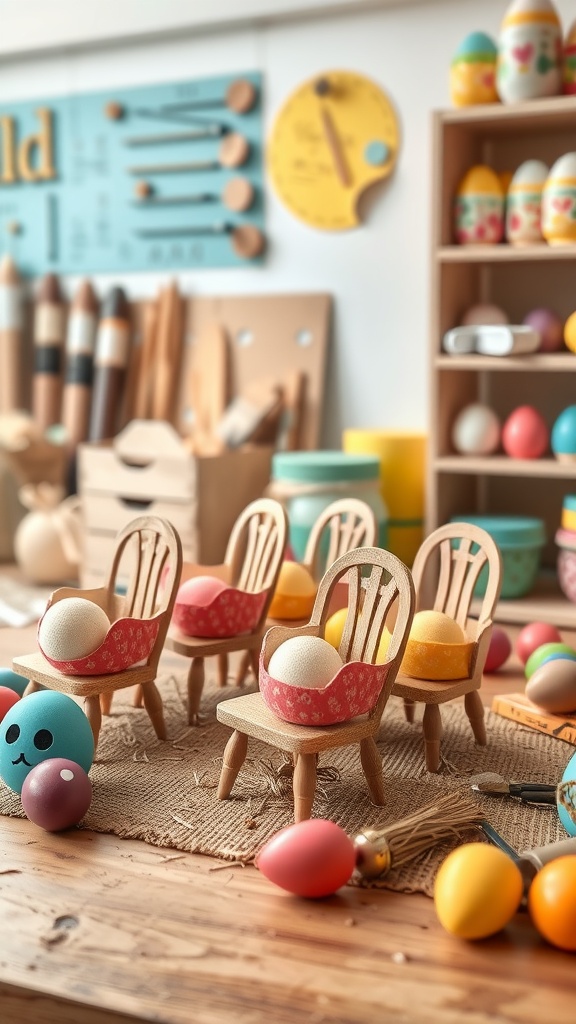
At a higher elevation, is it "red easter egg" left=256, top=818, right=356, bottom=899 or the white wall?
the white wall

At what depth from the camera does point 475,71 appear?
139 inches

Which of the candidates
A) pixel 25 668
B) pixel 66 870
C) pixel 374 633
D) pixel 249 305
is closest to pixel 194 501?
pixel 249 305

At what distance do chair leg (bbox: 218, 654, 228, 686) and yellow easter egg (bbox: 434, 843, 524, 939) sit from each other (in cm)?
131

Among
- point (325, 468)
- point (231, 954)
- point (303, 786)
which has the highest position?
point (325, 468)

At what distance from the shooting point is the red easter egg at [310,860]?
1.81m

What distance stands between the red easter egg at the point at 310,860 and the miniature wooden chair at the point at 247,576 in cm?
83

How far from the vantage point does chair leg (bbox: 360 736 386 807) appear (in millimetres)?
2145

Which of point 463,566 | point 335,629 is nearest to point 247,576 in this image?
point 335,629

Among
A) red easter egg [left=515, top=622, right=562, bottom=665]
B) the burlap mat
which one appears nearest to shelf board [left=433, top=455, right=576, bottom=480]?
red easter egg [left=515, top=622, right=562, bottom=665]

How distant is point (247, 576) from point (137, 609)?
13.6 inches

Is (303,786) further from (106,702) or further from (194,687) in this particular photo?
(106,702)

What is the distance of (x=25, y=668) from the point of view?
8.00 feet

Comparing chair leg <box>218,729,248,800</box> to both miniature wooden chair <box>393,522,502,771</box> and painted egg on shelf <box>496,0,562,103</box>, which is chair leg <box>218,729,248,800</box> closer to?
miniature wooden chair <box>393,522,502,771</box>

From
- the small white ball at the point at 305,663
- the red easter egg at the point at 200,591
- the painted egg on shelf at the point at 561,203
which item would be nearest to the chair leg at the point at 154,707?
the red easter egg at the point at 200,591
